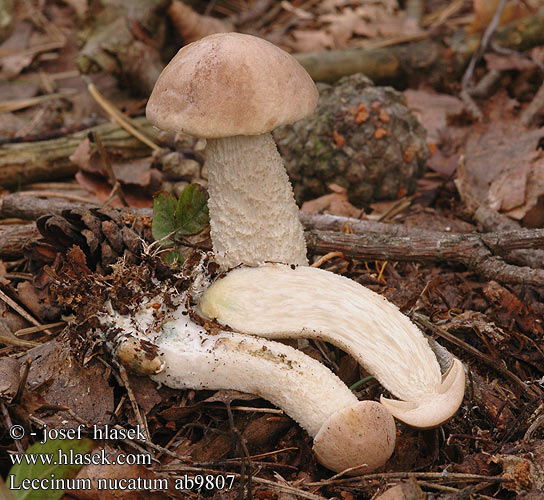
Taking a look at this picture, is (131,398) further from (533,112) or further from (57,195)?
(533,112)

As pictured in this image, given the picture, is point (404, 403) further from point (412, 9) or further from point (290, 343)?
point (412, 9)

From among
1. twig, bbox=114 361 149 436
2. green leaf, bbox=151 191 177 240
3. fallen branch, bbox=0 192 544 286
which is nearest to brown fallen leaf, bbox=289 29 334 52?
fallen branch, bbox=0 192 544 286

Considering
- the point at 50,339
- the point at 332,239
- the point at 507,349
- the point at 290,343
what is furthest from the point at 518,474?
the point at 50,339

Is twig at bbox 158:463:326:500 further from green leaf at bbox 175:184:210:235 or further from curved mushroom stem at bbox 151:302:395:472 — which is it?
green leaf at bbox 175:184:210:235

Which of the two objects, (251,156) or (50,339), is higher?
(251,156)

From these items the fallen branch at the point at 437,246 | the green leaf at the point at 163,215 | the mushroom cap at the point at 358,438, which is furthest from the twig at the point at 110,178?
the mushroom cap at the point at 358,438

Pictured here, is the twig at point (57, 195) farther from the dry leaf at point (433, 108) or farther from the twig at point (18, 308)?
the dry leaf at point (433, 108)
